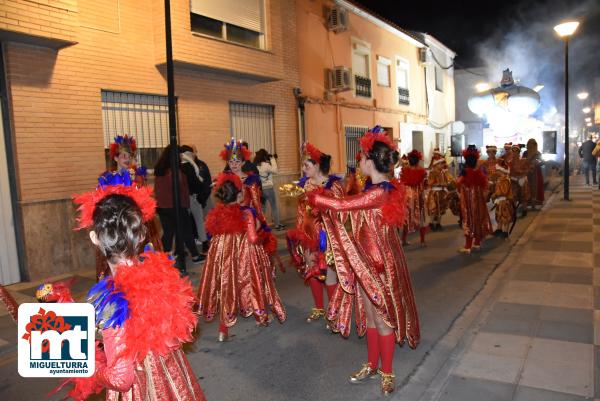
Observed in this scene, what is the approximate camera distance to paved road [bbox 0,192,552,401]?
13.2 ft

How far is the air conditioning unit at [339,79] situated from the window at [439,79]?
1282cm

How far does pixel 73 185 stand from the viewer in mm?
8367

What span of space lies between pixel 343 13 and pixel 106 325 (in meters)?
15.7

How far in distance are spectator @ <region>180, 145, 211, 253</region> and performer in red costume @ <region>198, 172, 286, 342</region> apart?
14.3 feet

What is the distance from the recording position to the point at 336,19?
51.6 ft

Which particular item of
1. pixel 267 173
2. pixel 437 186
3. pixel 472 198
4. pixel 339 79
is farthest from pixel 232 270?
pixel 339 79

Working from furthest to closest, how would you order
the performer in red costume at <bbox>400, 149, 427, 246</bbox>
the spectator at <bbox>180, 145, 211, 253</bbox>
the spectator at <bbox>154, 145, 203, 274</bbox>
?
the performer in red costume at <bbox>400, 149, 427, 246</bbox> < the spectator at <bbox>180, 145, 211, 253</bbox> < the spectator at <bbox>154, 145, 203, 274</bbox>

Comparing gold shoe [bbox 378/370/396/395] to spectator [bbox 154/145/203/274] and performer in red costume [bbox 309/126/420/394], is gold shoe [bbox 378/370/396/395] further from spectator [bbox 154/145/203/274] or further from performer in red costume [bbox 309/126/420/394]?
spectator [bbox 154/145/203/274]

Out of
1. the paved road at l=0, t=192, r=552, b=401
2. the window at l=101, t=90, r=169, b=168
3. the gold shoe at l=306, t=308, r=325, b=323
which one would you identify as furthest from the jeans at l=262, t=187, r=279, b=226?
the gold shoe at l=306, t=308, r=325, b=323

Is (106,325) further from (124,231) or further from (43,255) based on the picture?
(43,255)

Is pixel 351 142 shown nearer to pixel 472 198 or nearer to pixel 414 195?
pixel 414 195

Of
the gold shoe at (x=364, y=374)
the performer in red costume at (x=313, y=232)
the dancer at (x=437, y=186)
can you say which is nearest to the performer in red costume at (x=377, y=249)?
the gold shoe at (x=364, y=374)

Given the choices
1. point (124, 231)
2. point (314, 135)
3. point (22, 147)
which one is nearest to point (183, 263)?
point (22, 147)

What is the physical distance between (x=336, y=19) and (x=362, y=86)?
10.7 feet
